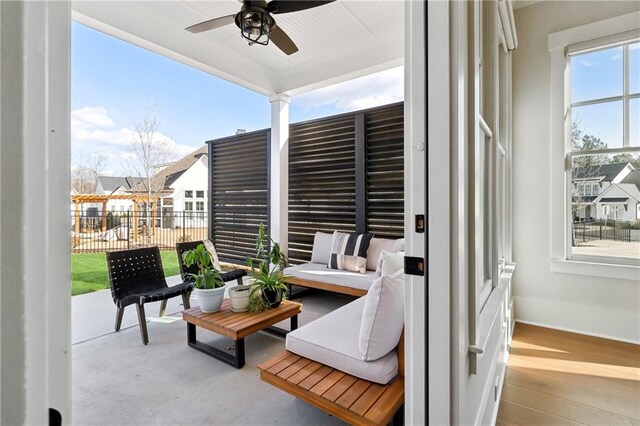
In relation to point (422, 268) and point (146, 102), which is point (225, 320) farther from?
point (146, 102)

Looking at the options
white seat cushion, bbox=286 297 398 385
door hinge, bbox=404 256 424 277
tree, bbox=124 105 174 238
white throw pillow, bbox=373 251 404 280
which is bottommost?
white seat cushion, bbox=286 297 398 385

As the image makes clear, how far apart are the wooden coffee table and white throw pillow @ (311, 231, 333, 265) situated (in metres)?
1.55

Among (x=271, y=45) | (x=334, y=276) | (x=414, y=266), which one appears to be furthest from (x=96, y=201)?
(x=414, y=266)

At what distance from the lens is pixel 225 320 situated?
2.41 meters

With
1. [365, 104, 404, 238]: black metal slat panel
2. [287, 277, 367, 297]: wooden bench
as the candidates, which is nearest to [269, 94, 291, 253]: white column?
[287, 277, 367, 297]: wooden bench

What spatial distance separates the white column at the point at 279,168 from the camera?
4.72 metres

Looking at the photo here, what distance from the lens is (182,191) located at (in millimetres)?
9555

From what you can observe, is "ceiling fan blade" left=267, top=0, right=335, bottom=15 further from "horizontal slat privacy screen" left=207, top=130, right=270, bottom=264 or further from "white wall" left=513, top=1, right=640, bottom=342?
"horizontal slat privacy screen" left=207, top=130, right=270, bottom=264

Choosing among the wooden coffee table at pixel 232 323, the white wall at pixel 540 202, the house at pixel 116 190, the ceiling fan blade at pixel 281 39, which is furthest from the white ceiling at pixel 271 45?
the house at pixel 116 190

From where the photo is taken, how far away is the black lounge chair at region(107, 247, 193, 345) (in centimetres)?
276

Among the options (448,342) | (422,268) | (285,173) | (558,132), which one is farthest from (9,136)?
(285,173)

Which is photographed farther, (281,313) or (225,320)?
(281,313)

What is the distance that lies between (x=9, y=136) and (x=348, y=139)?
4177 mm

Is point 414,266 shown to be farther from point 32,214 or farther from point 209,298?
point 209,298
